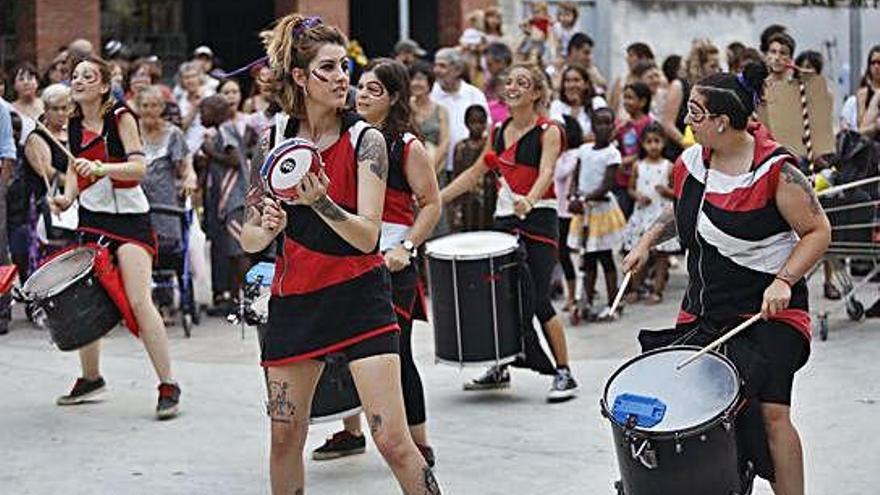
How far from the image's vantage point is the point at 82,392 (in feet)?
29.5

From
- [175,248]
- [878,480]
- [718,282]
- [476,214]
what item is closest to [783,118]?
[476,214]

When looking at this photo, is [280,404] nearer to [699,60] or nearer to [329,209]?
[329,209]

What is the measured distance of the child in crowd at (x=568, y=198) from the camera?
11.8 metres

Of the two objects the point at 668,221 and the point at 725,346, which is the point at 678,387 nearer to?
the point at 725,346

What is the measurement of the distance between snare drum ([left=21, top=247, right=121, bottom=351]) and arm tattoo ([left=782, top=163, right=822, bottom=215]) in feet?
12.8

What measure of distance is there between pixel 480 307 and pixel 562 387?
631 millimetres

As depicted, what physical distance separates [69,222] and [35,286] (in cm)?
239

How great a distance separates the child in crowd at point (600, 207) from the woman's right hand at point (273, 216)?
6.68 meters

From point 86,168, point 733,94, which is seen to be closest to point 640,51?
point 86,168

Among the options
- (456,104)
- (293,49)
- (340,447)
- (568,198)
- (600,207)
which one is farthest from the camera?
(456,104)

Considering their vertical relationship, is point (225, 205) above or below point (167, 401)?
above

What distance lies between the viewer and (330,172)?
561cm

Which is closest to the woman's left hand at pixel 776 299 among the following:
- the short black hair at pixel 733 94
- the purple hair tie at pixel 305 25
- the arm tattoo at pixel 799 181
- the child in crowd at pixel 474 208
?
the arm tattoo at pixel 799 181

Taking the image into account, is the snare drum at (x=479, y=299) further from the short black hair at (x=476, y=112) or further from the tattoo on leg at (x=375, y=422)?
the short black hair at (x=476, y=112)
